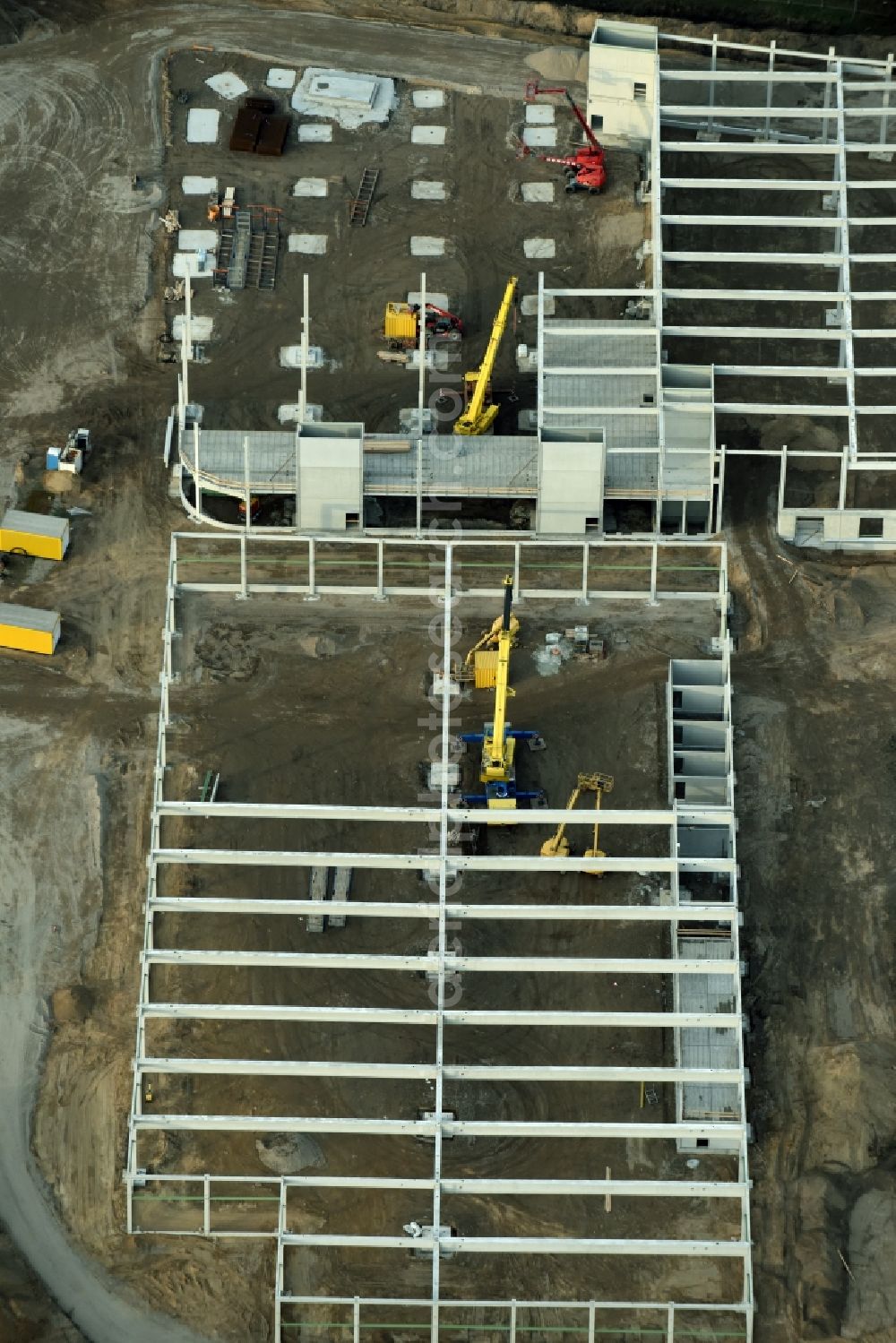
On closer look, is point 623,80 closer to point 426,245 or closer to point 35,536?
point 426,245

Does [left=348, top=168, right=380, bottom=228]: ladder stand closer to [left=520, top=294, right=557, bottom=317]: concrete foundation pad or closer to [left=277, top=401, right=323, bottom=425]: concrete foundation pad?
[left=520, top=294, right=557, bottom=317]: concrete foundation pad

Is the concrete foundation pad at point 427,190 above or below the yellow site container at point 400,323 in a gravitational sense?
above

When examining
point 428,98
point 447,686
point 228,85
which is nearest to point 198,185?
point 228,85

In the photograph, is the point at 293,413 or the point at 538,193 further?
the point at 538,193

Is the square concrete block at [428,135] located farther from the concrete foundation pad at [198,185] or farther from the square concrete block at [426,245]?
the concrete foundation pad at [198,185]

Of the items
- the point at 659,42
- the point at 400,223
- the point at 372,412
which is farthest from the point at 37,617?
the point at 659,42

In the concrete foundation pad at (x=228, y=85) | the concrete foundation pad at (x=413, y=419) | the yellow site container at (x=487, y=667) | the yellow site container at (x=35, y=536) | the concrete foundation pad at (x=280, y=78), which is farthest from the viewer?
the concrete foundation pad at (x=280, y=78)

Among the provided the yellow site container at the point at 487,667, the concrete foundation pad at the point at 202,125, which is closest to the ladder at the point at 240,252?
the concrete foundation pad at the point at 202,125
